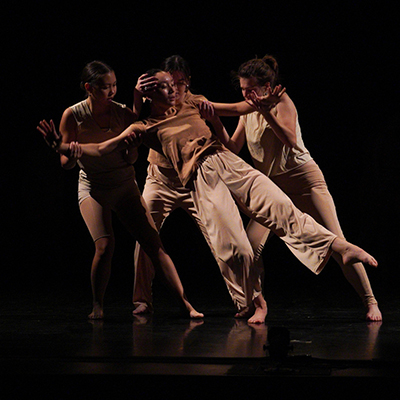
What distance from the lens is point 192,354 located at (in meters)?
2.86

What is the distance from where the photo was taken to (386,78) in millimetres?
5547

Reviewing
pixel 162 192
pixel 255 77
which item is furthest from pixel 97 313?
pixel 255 77

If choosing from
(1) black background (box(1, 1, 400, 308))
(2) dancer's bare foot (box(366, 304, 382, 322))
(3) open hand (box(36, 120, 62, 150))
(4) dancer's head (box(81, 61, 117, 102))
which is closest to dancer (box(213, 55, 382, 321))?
(2) dancer's bare foot (box(366, 304, 382, 322))

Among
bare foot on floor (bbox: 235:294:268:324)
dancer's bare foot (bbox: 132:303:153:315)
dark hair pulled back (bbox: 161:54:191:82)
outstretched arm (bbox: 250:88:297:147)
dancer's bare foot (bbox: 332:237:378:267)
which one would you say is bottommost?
dancer's bare foot (bbox: 132:303:153:315)

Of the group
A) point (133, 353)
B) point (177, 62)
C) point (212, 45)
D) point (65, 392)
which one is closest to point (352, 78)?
point (212, 45)

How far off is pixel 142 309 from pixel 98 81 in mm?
1317

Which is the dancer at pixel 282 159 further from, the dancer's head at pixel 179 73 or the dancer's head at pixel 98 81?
the dancer's head at pixel 98 81

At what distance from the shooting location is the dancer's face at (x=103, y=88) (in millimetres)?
3754

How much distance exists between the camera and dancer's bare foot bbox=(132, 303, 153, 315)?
405 centimetres

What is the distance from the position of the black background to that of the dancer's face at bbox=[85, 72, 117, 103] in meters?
1.72

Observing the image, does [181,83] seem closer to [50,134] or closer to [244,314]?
[50,134]

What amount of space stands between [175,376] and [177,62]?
206cm

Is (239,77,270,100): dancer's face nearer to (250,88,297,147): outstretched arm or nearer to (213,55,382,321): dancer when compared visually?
(213,55,382,321): dancer

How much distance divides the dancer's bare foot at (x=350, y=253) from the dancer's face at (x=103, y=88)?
1431 mm
